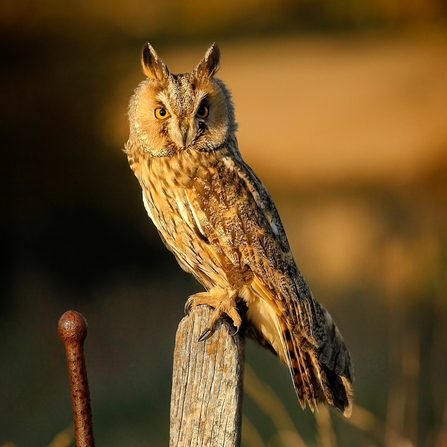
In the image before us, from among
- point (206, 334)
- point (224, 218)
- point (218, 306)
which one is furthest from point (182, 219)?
point (206, 334)

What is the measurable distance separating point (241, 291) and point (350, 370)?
380 mm

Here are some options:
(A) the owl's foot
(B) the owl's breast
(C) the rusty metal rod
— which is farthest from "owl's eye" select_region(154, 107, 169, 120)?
(C) the rusty metal rod

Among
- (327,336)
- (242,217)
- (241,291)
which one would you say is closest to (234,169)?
(242,217)

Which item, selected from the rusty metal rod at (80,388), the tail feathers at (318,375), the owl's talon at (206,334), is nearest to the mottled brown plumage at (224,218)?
the tail feathers at (318,375)

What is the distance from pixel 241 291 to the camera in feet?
4.26

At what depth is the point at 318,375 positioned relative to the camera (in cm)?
119

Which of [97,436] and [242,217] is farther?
[97,436]

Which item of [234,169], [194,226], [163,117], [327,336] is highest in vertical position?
[163,117]

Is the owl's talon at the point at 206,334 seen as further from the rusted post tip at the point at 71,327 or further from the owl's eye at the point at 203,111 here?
the owl's eye at the point at 203,111

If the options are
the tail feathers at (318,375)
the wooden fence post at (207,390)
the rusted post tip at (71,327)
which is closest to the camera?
the rusted post tip at (71,327)

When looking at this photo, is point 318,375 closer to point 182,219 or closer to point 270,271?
point 270,271

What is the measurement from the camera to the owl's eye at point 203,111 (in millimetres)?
1230

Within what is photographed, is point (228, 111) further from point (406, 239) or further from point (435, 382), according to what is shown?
point (435, 382)

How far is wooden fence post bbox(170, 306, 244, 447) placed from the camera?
94 cm
